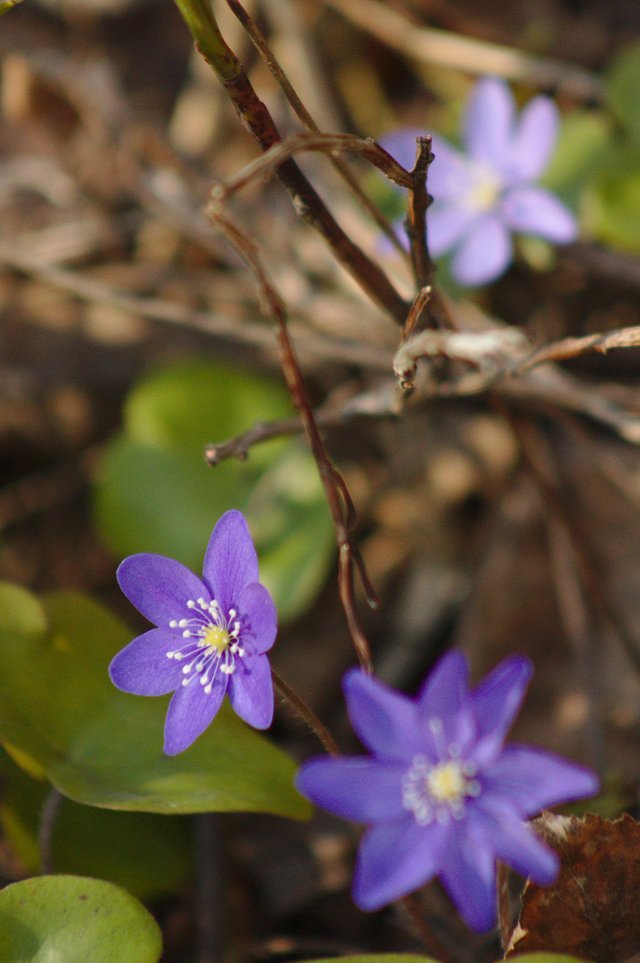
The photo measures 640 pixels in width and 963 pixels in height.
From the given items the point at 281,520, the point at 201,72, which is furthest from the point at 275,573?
the point at 201,72

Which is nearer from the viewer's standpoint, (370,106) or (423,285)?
(423,285)

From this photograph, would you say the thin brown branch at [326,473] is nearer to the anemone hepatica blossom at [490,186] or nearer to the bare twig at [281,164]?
the bare twig at [281,164]

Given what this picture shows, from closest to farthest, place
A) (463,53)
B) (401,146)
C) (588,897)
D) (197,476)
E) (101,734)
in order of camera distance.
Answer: (588,897)
(101,734)
(401,146)
(197,476)
(463,53)

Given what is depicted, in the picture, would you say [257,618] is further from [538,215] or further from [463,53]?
[463,53]

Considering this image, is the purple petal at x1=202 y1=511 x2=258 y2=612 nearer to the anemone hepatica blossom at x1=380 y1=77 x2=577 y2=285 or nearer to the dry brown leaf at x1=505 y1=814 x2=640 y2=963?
the dry brown leaf at x1=505 y1=814 x2=640 y2=963

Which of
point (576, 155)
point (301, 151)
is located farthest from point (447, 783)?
point (576, 155)

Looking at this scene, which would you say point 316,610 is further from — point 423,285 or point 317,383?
point 423,285
